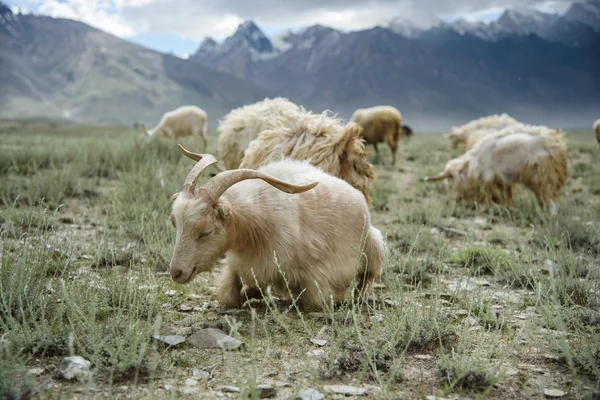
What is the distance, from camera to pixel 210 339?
11.3ft

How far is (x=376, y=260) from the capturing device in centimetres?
450

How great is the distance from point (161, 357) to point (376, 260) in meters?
2.07

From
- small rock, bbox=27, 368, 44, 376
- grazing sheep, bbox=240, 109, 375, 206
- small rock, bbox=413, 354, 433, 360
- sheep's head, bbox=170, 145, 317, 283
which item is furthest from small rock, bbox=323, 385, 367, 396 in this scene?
grazing sheep, bbox=240, 109, 375, 206

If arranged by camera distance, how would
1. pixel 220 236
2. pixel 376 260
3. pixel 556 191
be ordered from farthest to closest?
pixel 556 191 → pixel 376 260 → pixel 220 236

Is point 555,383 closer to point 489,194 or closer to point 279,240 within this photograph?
point 279,240

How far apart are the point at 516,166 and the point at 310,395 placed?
7088 mm

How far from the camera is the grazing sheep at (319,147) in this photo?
5738 mm

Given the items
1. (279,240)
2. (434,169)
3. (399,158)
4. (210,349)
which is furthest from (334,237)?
(399,158)

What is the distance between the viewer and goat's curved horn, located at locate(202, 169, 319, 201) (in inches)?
139

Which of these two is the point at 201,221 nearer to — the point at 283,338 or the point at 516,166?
the point at 283,338

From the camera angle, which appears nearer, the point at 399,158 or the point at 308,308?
the point at 308,308

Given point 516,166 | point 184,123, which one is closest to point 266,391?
point 516,166

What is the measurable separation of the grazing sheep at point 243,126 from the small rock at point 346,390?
4727mm

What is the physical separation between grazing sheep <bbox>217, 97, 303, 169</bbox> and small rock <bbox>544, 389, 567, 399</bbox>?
16.4ft
